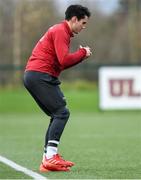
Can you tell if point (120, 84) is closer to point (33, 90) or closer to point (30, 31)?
point (30, 31)

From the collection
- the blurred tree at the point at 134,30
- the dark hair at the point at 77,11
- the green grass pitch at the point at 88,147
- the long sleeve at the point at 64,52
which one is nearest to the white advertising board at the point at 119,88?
the green grass pitch at the point at 88,147

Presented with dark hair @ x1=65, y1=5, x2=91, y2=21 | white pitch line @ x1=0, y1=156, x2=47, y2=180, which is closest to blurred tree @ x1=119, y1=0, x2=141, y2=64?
white pitch line @ x1=0, y1=156, x2=47, y2=180

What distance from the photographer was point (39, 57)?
9.63m

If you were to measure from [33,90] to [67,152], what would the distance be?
303cm

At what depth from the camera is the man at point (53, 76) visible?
9.47 m

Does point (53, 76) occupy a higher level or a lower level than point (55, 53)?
lower

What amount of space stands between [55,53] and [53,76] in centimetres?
30

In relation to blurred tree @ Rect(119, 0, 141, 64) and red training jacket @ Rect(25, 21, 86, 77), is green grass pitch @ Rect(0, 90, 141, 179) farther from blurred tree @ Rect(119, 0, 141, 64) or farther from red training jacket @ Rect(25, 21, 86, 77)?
blurred tree @ Rect(119, 0, 141, 64)

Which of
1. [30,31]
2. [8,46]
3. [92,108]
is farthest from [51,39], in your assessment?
[8,46]

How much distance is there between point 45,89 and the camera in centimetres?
962

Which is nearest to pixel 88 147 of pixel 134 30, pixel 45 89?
pixel 45 89

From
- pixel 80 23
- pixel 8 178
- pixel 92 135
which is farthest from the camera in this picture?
pixel 92 135

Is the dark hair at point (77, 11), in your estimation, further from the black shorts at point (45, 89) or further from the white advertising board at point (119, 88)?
the white advertising board at point (119, 88)

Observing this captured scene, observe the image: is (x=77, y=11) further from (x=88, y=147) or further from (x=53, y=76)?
(x=88, y=147)
